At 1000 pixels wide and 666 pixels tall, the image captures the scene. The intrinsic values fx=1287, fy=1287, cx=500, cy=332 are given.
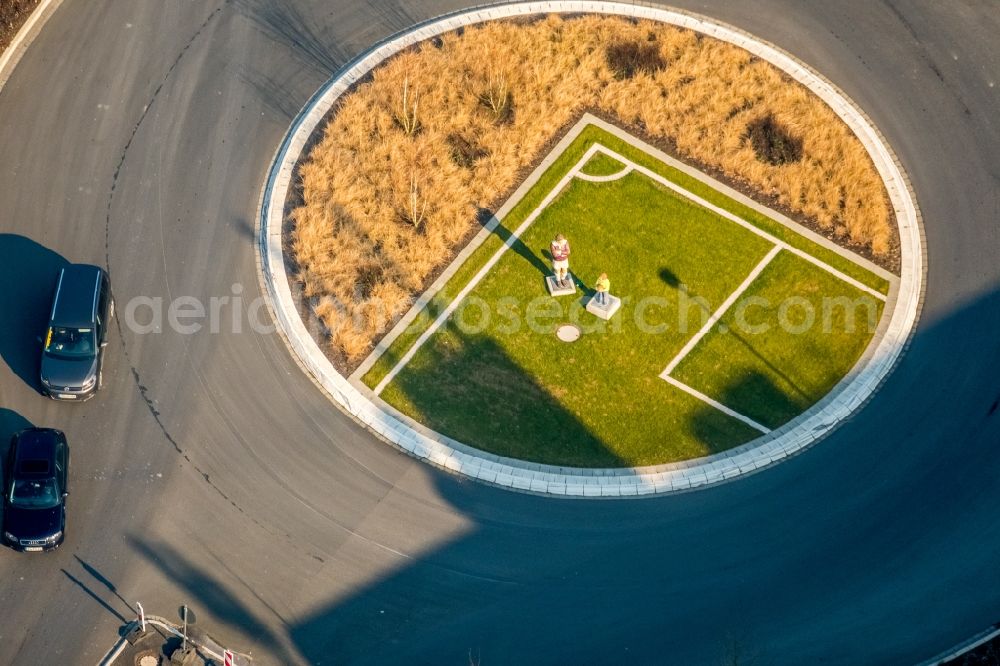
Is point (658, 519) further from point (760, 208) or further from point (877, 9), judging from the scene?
point (877, 9)

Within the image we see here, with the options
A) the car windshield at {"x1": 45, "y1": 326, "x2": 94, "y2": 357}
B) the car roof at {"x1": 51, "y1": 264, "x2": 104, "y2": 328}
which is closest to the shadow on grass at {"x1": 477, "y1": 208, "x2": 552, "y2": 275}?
the car roof at {"x1": 51, "y1": 264, "x2": 104, "y2": 328}

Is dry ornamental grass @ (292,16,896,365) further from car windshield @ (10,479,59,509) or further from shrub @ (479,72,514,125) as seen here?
car windshield @ (10,479,59,509)

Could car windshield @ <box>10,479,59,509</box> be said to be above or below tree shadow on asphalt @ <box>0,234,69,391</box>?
below

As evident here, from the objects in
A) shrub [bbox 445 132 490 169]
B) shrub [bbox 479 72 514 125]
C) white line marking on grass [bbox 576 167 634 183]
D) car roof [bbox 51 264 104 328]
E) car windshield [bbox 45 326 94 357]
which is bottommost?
car windshield [bbox 45 326 94 357]

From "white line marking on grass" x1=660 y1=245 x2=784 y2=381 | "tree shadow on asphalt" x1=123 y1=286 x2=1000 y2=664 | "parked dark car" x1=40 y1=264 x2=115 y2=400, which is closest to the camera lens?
"tree shadow on asphalt" x1=123 y1=286 x2=1000 y2=664

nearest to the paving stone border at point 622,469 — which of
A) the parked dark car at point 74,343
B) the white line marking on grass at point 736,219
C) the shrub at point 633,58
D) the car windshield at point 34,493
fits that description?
the white line marking on grass at point 736,219

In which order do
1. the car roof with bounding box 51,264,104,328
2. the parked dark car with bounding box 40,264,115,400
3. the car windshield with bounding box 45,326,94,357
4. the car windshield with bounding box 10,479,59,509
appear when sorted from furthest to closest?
the car roof with bounding box 51,264,104,328, the car windshield with bounding box 45,326,94,357, the parked dark car with bounding box 40,264,115,400, the car windshield with bounding box 10,479,59,509

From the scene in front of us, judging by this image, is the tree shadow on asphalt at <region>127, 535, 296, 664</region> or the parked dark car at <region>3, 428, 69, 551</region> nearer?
the tree shadow on asphalt at <region>127, 535, 296, 664</region>
